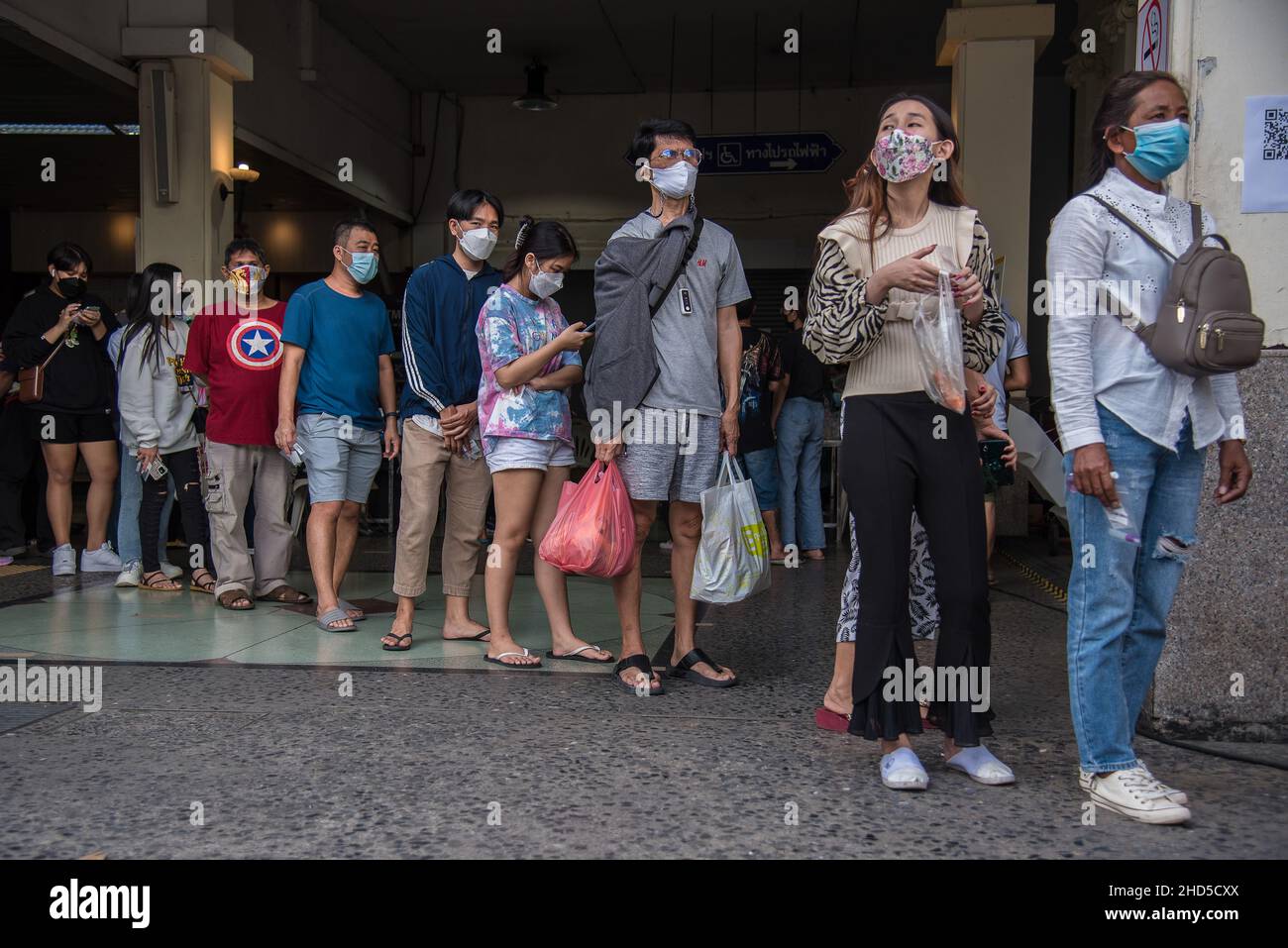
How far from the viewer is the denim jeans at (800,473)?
8539 mm

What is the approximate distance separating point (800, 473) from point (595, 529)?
4.69 metres

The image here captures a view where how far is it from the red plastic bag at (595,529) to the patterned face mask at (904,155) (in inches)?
59.1

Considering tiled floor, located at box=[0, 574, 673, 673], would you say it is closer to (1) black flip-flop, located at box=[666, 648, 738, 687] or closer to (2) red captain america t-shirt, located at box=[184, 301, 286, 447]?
(1) black flip-flop, located at box=[666, 648, 738, 687]

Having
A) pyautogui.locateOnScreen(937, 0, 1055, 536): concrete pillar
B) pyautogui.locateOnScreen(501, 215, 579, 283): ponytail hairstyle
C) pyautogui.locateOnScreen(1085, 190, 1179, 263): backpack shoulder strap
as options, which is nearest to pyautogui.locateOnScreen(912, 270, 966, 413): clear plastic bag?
pyautogui.locateOnScreen(1085, 190, 1179, 263): backpack shoulder strap

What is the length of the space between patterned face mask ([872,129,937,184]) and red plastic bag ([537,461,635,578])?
4.92ft

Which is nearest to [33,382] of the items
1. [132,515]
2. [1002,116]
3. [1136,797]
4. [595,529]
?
[132,515]

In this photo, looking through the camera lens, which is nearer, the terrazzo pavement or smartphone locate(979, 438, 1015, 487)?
the terrazzo pavement

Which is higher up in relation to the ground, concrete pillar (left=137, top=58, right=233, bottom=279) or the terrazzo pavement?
concrete pillar (left=137, top=58, right=233, bottom=279)

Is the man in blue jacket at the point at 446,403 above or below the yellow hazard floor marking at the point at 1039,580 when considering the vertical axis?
above

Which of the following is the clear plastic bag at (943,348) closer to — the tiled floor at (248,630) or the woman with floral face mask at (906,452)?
the woman with floral face mask at (906,452)

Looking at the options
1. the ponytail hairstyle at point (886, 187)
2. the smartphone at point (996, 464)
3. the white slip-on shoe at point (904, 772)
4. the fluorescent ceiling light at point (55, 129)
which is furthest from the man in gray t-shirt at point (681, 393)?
the fluorescent ceiling light at point (55, 129)

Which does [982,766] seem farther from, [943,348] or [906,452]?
[943,348]

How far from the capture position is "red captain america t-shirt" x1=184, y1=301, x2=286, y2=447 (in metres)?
6.02

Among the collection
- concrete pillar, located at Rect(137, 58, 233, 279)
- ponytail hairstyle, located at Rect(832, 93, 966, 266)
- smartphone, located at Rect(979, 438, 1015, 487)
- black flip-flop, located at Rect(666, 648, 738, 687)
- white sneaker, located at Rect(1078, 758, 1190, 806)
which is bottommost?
black flip-flop, located at Rect(666, 648, 738, 687)
